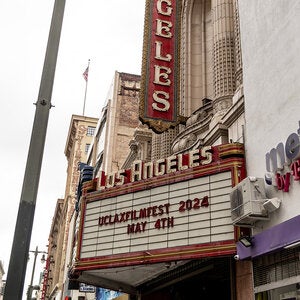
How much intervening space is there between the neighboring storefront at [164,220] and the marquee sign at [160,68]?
3.21 metres

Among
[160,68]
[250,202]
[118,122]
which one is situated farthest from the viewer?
[118,122]

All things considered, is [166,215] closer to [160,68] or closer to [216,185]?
[216,185]

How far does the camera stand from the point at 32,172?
17.1 ft

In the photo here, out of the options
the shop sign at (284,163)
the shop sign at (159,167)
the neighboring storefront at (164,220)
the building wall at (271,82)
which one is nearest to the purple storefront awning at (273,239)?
the building wall at (271,82)

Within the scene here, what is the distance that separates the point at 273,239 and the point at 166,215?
3360 mm

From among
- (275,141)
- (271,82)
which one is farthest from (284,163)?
(271,82)

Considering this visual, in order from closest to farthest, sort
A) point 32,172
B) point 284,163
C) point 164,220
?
1. point 32,172
2. point 284,163
3. point 164,220

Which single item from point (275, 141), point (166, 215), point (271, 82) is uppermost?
point (271, 82)

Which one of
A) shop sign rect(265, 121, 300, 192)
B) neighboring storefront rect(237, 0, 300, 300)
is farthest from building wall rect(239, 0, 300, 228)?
shop sign rect(265, 121, 300, 192)

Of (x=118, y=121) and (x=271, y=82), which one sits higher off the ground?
(x=118, y=121)

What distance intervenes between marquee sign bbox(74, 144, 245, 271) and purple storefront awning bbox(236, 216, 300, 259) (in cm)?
49

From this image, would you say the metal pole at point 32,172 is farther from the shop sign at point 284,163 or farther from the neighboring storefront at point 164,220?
the neighboring storefront at point 164,220

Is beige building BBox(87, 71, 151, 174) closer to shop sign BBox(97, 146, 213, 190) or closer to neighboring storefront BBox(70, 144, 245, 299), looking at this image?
neighboring storefront BBox(70, 144, 245, 299)

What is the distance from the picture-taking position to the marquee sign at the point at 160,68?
16.2m
